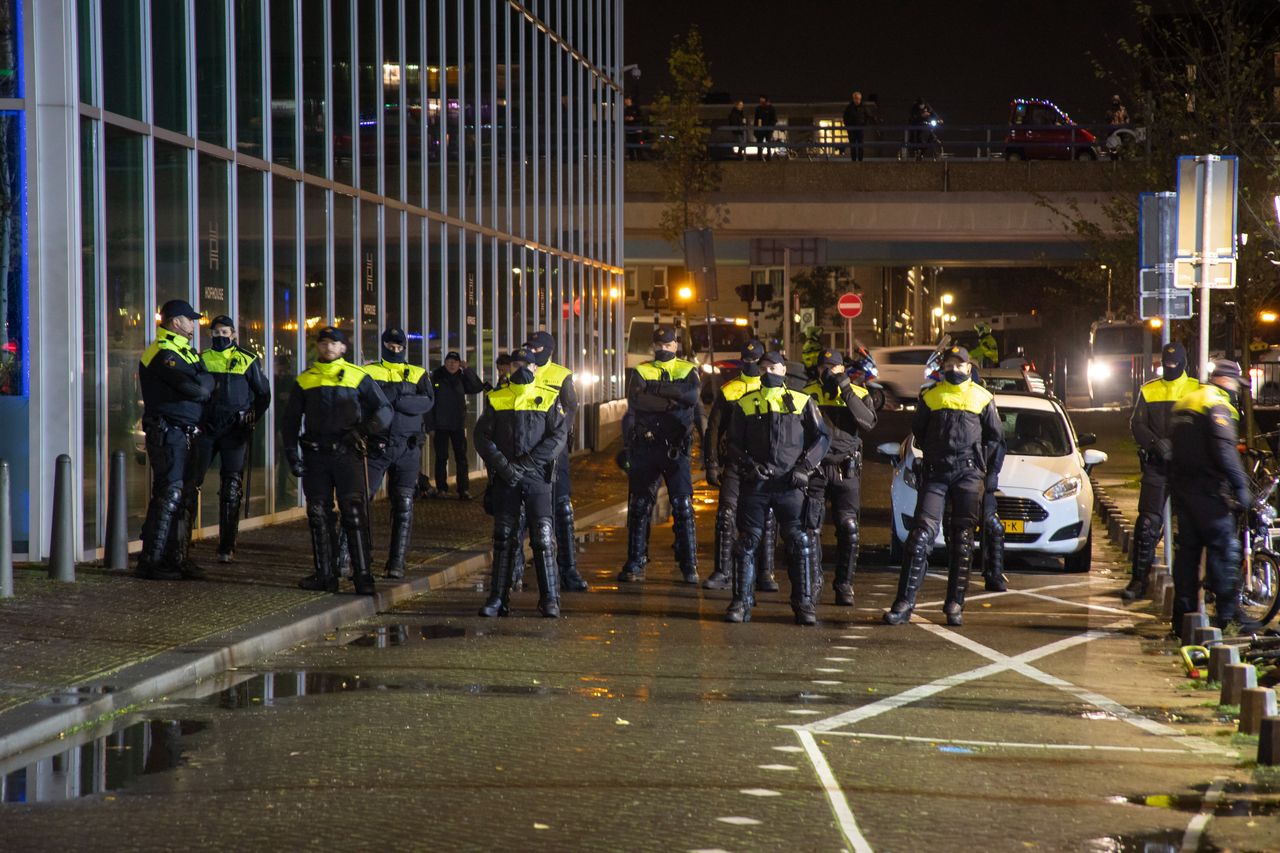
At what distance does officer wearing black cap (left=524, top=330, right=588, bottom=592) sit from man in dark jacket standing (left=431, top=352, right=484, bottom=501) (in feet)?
19.4

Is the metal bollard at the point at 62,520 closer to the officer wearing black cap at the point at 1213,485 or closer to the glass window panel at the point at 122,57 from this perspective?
the glass window panel at the point at 122,57

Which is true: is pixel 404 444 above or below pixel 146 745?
above

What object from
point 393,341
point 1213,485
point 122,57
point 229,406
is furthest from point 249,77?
point 1213,485

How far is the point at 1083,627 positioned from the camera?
12.1 metres

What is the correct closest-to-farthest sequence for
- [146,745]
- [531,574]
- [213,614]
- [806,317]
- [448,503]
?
[146,745], [213,614], [531,574], [448,503], [806,317]

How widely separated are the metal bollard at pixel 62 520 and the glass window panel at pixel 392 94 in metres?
9.54

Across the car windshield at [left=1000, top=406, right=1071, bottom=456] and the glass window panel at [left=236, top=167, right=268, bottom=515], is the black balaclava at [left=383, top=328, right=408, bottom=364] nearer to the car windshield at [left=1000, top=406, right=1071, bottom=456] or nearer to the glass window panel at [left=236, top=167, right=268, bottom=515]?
the glass window panel at [left=236, top=167, right=268, bottom=515]

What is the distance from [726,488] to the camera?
12.7 meters

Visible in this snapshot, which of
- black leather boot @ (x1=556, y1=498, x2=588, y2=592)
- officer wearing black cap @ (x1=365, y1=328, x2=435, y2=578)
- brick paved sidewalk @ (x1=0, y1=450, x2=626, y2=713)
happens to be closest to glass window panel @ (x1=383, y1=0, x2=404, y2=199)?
brick paved sidewalk @ (x1=0, y1=450, x2=626, y2=713)

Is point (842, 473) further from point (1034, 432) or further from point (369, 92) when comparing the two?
point (369, 92)

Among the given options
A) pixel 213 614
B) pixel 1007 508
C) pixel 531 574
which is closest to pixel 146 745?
pixel 213 614

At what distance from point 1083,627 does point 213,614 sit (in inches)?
217

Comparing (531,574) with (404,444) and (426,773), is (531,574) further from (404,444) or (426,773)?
(426,773)

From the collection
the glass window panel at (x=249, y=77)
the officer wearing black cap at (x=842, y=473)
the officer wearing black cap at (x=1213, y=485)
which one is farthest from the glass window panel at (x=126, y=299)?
the officer wearing black cap at (x=1213, y=485)
